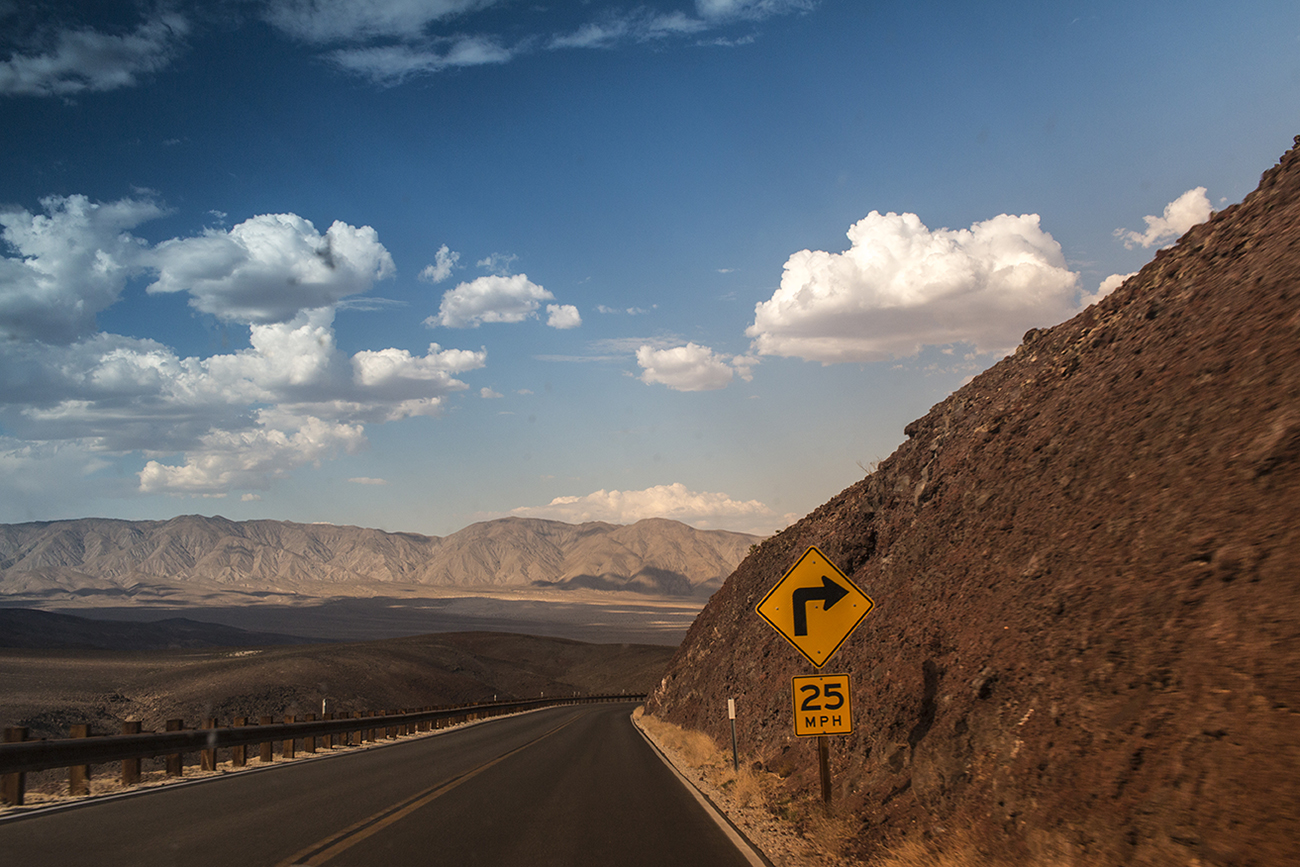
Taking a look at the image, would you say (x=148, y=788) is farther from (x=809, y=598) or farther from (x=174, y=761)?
(x=809, y=598)

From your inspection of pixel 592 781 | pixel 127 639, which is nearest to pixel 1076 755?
pixel 592 781

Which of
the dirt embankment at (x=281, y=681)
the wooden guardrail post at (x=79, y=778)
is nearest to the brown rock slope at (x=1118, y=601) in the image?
the wooden guardrail post at (x=79, y=778)

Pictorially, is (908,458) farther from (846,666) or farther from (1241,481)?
(1241,481)

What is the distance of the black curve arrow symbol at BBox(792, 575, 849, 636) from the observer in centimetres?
1074

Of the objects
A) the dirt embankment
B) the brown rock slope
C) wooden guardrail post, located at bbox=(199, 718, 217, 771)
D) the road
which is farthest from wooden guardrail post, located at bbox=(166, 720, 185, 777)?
the brown rock slope

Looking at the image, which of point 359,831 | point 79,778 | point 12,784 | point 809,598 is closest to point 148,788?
point 79,778

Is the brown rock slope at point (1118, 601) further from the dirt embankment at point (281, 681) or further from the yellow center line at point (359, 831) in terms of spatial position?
the dirt embankment at point (281, 681)

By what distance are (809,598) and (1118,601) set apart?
3.32m

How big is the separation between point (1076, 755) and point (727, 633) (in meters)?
25.1

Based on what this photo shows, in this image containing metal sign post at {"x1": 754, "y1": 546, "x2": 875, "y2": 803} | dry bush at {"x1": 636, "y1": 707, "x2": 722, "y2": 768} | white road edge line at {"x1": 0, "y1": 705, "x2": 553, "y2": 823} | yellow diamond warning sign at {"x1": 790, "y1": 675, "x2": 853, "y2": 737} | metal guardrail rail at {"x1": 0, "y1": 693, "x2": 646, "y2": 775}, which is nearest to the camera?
yellow diamond warning sign at {"x1": 790, "y1": 675, "x2": 853, "y2": 737}

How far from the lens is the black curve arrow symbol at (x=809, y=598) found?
10.7 metres

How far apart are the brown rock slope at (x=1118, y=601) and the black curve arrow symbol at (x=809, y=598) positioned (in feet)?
6.22

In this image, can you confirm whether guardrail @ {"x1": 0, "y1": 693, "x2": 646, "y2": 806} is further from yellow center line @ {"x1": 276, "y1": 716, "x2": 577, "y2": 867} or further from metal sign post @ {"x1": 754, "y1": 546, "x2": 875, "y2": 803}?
metal sign post @ {"x1": 754, "y1": 546, "x2": 875, "y2": 803}

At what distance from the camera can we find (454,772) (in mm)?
16141
